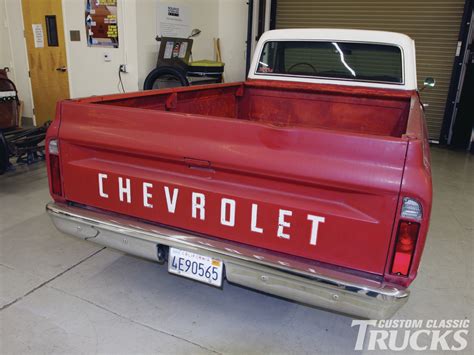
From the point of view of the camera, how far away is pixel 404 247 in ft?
4.97

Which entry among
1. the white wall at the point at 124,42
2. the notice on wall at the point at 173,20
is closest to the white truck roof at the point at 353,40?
the white wall at the point at 124,42

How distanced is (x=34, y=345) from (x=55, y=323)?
18 cm

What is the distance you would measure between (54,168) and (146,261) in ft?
3.27

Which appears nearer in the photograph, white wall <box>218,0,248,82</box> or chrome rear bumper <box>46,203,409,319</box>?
chrome rear bumper <box>46,203,409,319</box>

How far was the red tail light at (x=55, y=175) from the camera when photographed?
2.11 m

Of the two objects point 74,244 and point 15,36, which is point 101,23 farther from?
point 74,244

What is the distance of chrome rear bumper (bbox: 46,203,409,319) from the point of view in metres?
1.57

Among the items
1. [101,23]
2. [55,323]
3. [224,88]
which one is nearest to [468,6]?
[224,88]

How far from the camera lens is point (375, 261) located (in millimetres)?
1571

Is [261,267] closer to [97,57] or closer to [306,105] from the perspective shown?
[306,105]

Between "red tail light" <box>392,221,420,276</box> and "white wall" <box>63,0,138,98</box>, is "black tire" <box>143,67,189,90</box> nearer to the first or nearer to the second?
"white wall" <box>63,0,138,98</box>

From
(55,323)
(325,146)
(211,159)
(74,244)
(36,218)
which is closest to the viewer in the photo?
(325,146)

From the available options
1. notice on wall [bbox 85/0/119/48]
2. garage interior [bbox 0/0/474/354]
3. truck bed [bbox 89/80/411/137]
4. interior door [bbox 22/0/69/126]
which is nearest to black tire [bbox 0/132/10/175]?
garage interior [bbox 0/0/474/354]

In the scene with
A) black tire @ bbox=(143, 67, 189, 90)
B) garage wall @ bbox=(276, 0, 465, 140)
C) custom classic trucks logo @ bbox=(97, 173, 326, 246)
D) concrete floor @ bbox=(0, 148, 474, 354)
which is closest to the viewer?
custom classic trucks logo @ bbox=(97, 173, 326, 246)
